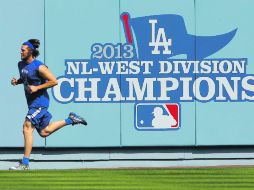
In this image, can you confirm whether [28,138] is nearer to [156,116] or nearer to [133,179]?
[133,179]

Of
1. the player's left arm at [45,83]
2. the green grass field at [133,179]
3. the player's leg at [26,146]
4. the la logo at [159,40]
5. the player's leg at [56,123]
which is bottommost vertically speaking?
the green grass field at [133,179]

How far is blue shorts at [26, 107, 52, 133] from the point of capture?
14562 millimetres

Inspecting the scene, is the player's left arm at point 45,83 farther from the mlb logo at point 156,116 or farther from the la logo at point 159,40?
the la logo at point 159,40

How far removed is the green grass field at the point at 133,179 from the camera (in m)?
12.4

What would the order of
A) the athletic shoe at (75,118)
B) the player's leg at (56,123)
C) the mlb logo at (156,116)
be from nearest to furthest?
the player's leg at (56,123), the athletic shoe at (75,118), the mlb logo at (156,116)

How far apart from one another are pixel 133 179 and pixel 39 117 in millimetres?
2143

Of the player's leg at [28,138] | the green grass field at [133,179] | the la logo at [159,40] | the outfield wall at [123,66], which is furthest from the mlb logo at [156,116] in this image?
the player's leg at [28,138]

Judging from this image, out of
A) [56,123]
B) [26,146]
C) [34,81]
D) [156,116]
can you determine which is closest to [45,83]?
[34,81]

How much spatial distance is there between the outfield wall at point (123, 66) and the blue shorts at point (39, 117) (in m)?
1.54

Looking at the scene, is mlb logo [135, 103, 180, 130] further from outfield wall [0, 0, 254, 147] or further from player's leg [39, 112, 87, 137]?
player's leg [39, 112, 87, 137]

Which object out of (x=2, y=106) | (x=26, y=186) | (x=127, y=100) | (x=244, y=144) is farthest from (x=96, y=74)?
(x=26, y=186)

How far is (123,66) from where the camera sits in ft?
53.6

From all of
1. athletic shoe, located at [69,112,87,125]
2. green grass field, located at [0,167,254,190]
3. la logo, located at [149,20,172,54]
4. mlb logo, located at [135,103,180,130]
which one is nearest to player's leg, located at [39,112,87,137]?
athletic shoe, located at [69,112,87,125]

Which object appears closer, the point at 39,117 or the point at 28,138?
the point at 28,138
